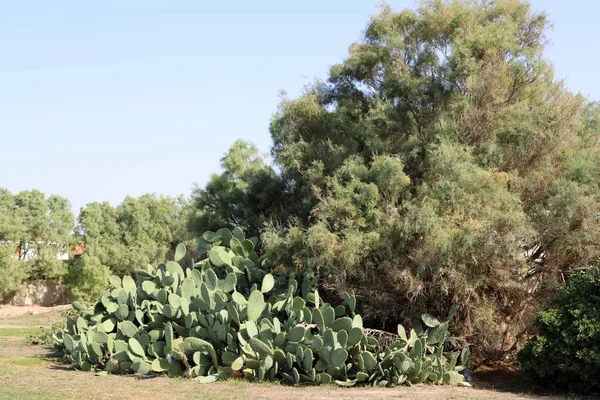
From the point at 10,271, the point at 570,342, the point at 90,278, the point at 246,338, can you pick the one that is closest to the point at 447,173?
the point at 570,342

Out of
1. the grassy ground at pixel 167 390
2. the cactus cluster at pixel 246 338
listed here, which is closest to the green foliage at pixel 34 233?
the cactus cluster at pixel 246 338

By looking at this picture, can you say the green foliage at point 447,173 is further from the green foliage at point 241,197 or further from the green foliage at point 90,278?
the green foliage at point 90,278

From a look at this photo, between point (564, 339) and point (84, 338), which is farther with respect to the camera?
point (84, 338)

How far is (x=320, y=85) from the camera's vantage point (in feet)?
56.3

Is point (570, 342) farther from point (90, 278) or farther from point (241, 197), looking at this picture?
point (90, 278)

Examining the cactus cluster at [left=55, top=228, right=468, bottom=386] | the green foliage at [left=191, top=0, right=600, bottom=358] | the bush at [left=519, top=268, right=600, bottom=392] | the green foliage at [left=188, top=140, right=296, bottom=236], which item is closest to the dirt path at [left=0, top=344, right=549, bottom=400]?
the cactus cluster at [left=55, top=228, right=468, bottom=386]

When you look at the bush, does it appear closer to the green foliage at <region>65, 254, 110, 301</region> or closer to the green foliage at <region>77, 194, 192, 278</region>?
the green foliage at <region>65, 254, 110, 301</region>

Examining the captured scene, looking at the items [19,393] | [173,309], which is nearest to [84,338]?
[173,309]

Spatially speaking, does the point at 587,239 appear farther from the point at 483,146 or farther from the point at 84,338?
the point at 84,338

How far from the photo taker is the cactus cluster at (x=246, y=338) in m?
12.0

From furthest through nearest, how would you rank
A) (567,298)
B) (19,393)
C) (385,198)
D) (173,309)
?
(385,198), (173,309), (567,298), (19,393)

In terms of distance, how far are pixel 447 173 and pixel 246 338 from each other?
5.02 meters

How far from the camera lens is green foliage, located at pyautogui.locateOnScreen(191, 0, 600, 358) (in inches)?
520

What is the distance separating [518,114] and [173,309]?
7.98 metres
